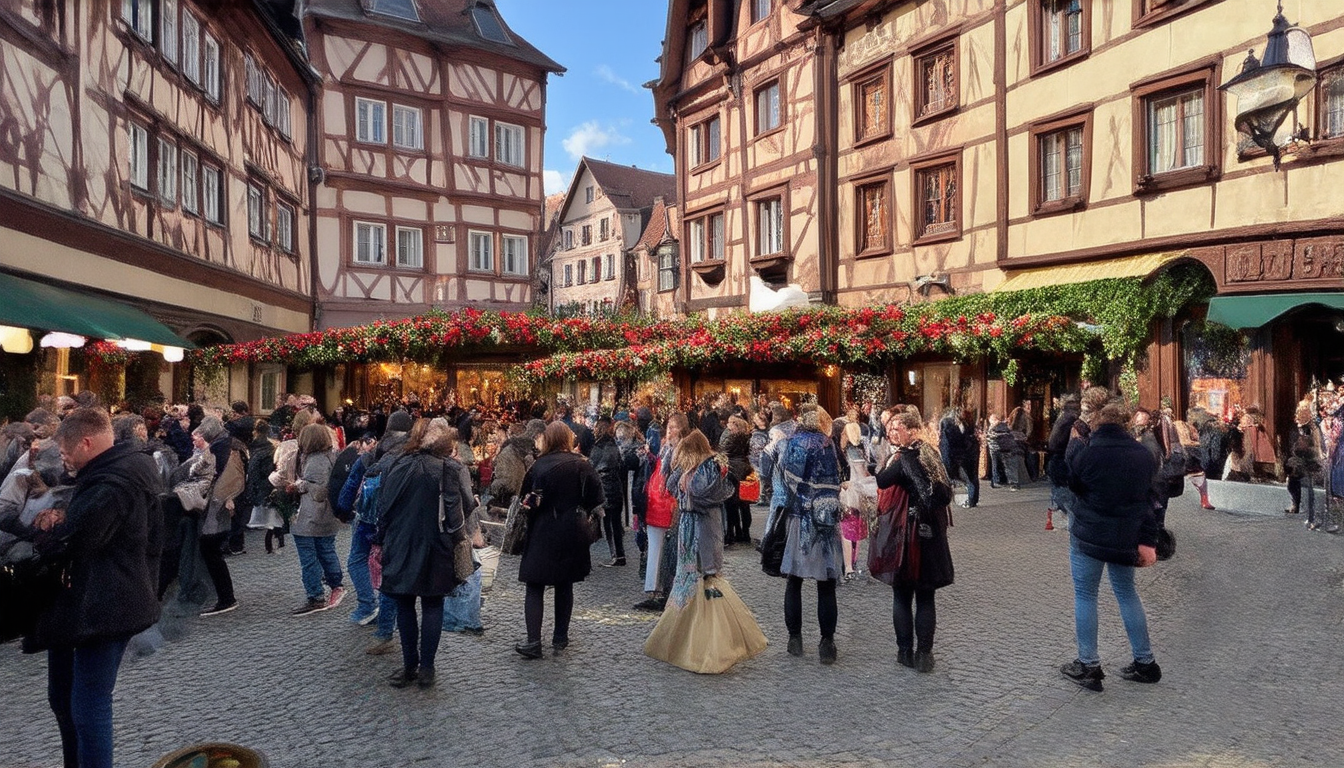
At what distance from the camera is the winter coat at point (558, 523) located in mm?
6289

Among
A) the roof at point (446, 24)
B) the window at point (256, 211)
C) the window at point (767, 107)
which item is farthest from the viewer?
the roof at point (446, 24)

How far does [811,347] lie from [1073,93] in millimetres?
6637

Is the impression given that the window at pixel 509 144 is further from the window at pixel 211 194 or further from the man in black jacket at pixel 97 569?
the man in black jacket at pixel 97 569

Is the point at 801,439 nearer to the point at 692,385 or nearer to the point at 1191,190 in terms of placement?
the point at 1191,190

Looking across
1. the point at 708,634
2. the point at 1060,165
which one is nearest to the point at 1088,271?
the point at 1060,165

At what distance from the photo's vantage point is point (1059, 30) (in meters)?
Result: 16.6

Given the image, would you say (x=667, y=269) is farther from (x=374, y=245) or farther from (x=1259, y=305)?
(x=1259, y=305)

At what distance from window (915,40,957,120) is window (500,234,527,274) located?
13.7 meters

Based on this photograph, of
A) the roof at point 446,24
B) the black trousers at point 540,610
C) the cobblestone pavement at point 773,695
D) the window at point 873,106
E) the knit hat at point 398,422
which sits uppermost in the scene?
the roof at point 446,24

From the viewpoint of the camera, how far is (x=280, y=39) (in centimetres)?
2211

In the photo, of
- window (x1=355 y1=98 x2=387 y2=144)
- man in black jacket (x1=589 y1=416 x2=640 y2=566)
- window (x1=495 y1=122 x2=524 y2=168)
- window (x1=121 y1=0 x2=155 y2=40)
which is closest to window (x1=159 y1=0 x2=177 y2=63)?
window (x1=121 y1=0 x2=155 y2=40)

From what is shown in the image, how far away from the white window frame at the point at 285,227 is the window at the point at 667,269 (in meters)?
12.0

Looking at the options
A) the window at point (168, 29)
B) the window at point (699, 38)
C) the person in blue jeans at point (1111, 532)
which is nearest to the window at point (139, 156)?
the window at point (168, 29)

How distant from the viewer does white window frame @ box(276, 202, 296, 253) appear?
2302 cm
